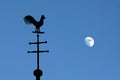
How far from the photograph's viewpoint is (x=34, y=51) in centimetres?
6925

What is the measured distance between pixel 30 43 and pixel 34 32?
2.41 ft

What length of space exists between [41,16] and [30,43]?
1755 mm

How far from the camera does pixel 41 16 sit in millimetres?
69875

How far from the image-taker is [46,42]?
69.2 meters

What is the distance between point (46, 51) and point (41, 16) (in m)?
2.15

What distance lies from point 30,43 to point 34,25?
1095 millimetres

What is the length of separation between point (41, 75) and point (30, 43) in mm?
1950

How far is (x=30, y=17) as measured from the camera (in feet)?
228

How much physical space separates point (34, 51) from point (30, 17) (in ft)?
6.40

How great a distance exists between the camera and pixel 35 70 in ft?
226

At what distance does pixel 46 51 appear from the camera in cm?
6912

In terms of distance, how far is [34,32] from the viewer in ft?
228

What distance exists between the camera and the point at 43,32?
6931 cm

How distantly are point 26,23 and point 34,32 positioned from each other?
77 centimetres
